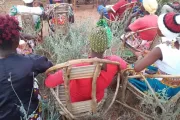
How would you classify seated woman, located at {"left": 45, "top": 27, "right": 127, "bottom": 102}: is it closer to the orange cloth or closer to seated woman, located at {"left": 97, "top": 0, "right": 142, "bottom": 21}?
the orange cloth

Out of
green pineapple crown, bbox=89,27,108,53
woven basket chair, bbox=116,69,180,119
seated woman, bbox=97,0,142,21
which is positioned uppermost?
green pineapple crown, bbox=89,27,108,53

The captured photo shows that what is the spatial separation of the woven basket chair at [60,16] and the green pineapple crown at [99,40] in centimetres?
202

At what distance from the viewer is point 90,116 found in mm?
2314

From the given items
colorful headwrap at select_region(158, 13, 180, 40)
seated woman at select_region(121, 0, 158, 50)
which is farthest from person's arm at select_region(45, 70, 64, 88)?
seated woman at select_region(121, 0, 158, 50)

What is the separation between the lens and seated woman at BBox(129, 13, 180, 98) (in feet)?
7.06

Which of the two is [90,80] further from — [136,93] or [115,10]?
[115,10]

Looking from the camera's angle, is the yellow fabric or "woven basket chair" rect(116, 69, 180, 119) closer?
"woven basket chair" rect(116, 69, 180, 119)

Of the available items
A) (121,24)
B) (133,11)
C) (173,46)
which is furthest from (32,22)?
(173,46)

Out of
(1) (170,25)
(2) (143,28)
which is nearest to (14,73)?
(1) (170,25)

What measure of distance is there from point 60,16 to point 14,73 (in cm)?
233

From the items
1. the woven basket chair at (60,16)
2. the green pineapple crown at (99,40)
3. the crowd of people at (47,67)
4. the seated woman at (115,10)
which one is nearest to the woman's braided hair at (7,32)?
the crowd of people at (47,67)

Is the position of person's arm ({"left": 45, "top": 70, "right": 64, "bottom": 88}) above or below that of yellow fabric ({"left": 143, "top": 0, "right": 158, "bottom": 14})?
below

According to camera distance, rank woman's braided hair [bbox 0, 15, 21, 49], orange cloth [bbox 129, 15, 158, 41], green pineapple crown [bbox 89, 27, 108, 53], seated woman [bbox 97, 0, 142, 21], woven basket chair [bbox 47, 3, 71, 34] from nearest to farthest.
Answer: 1. woman's braided hair [bbox 0, 15, 21, 49]
2. green pineapple crown [bbox 89, 27, 108, 53]
3. orange cloth [bbox 129, 15, 158, 41]
4. woven basket chair [bbox 47, 3, 71, 34]
5. seated woman [bbox 97, 0, 142, 21]

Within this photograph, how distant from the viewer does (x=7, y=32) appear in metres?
1.84
